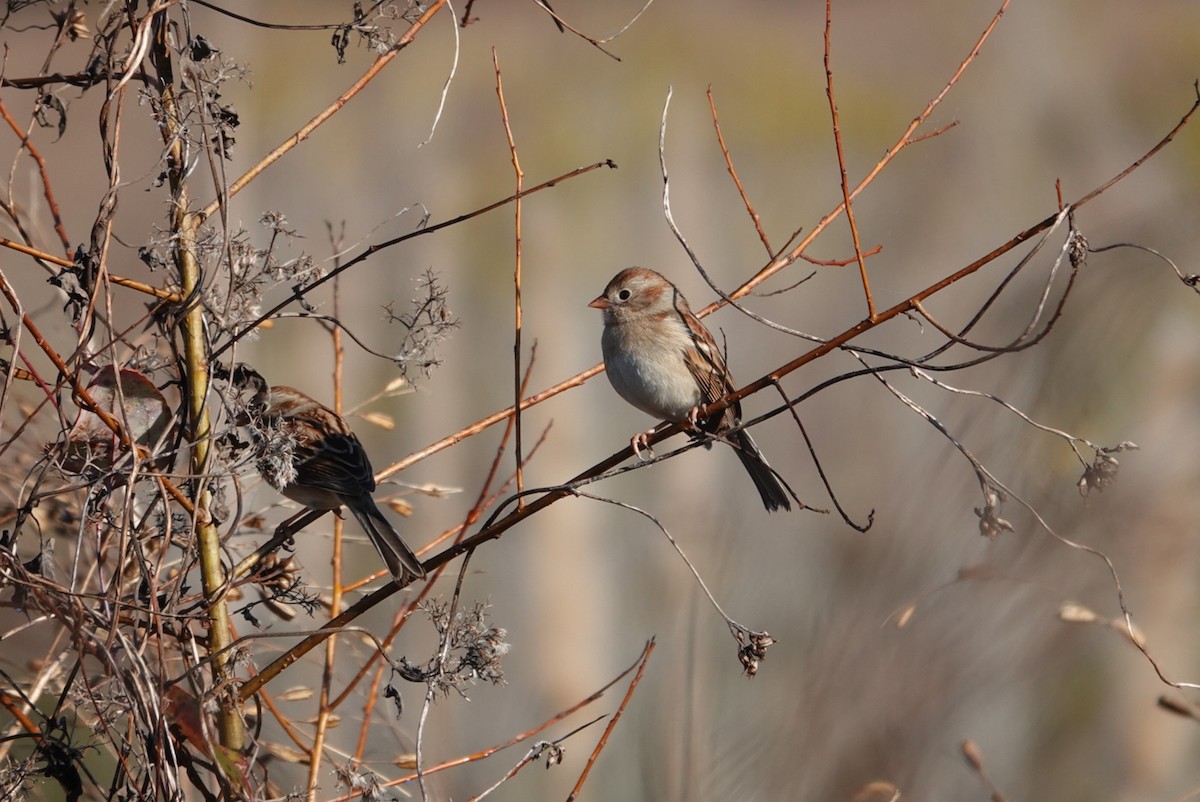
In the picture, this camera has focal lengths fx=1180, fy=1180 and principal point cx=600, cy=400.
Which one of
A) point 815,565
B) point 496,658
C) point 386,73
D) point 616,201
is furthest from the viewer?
point 616,201

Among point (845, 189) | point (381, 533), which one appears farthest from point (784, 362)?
point (845, 189)

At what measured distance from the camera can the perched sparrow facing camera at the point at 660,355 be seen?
3.75 m

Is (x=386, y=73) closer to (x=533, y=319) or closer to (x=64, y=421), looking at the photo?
(x=533, y=319)

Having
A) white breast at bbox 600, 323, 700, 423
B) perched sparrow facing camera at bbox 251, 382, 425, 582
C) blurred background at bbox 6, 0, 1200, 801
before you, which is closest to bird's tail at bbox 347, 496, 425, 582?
perched sparrow facing camera at bbox 251, 382, 425, 582

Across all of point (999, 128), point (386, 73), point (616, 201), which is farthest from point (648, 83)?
point (999, 128)

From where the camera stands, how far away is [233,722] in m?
1.91

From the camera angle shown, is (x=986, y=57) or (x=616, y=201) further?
(x=616, y=201)

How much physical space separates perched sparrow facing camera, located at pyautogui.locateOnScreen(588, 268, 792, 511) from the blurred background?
1.76 ft

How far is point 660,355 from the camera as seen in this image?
3.85 meters

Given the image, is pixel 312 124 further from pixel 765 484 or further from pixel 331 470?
pixel 765 484

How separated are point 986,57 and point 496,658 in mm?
11084

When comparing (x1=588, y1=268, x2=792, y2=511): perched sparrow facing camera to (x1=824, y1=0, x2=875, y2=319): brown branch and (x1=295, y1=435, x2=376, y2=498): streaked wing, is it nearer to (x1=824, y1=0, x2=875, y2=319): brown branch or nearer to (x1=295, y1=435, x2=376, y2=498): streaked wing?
(x1=295, y1=435, x2=376, y2=498): streaked wing

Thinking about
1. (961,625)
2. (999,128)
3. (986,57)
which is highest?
(986,57)

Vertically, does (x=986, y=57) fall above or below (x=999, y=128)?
above
